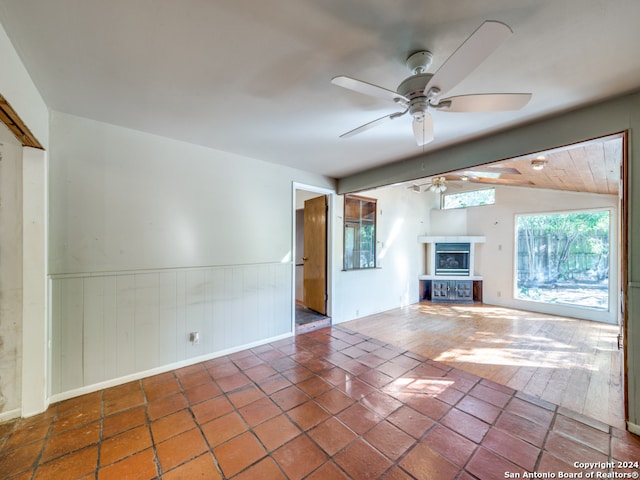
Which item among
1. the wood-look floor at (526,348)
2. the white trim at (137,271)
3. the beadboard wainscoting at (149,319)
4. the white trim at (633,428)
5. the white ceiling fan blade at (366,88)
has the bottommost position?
the wood-look floor at (526,348)

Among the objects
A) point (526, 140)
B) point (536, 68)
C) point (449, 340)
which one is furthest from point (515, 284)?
point (536, 68)

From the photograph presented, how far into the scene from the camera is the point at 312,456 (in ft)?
5.41

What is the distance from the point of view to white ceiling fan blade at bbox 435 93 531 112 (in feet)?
4.66

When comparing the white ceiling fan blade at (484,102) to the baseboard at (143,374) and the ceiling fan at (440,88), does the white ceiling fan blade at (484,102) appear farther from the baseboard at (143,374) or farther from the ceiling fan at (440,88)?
the baseboard at (143,374)

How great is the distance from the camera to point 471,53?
1.12 metres

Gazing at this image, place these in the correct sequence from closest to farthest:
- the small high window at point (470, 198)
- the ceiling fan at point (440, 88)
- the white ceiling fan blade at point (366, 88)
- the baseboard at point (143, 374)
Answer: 1. the ceiling fan at point (440, 88)
2. the white ceiling fan blade at point (366, 88)
3. the baseboard at point (143, 374)
4. the small high window at point (470, 198)

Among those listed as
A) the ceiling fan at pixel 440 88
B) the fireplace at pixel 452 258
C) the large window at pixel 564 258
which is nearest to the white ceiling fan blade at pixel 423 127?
the ceiling fan at pixel 440 88

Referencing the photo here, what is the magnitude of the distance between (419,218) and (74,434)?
6276 millimetres

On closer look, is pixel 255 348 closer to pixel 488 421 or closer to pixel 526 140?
pixel 488 421

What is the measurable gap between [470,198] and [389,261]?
2.76 metres

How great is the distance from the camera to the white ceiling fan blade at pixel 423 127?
1.73m

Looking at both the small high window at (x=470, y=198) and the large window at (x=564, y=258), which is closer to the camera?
the large window at (x=564, y=258)

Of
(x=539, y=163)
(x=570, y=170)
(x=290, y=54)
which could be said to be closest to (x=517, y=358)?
(x=539, y=163)

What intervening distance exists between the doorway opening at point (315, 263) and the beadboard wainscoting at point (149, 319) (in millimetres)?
804
